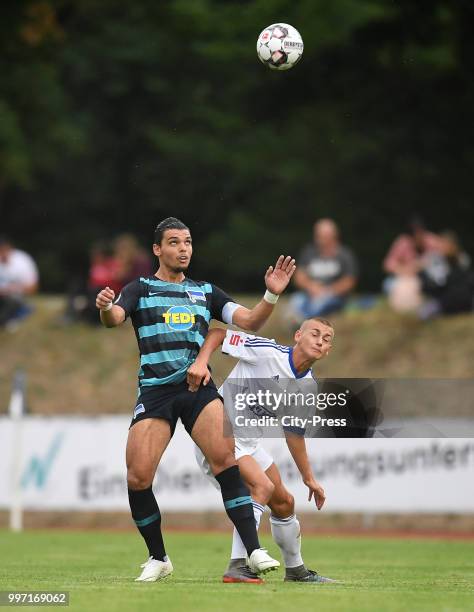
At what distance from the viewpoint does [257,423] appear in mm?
9508

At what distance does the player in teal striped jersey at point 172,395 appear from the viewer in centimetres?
898

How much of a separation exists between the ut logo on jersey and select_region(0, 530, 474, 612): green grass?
163 centimetres

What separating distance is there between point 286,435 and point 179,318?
1.08 m

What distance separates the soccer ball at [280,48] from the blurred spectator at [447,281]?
829 cm

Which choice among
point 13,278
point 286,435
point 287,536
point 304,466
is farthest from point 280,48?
point 13,278

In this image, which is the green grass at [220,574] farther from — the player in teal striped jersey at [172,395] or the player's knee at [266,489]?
the player's knee at [266,489]

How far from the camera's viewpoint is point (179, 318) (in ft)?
30.0

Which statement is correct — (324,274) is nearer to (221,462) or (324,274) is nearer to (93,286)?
(93,286)

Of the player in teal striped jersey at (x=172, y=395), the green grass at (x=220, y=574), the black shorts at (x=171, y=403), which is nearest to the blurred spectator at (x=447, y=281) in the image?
the green grass at (x=220, y=574)

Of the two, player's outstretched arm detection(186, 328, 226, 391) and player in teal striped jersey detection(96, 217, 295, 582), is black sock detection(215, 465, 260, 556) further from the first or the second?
player's outstretched arm detection(186, 328, 226, 391)

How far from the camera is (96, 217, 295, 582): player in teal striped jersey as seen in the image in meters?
8.98

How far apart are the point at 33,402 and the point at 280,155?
36.9 ft

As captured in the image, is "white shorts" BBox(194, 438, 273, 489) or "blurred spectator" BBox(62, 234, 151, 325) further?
"blurred spectator" BBox(62, 234, 151, 325)

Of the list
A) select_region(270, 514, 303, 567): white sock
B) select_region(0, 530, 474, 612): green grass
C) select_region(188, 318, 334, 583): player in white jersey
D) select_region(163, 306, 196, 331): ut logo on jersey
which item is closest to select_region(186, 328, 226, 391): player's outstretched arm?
select_region(188, 318, 334, 583): player in white jersey
